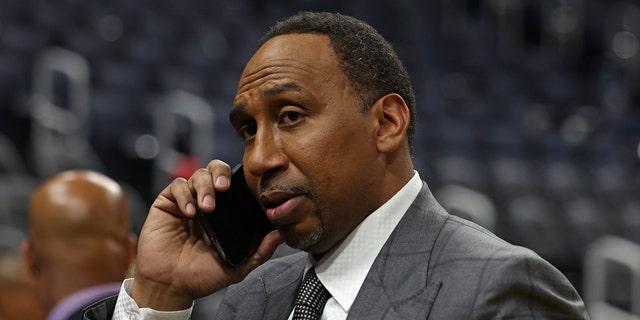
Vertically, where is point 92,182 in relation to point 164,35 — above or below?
above

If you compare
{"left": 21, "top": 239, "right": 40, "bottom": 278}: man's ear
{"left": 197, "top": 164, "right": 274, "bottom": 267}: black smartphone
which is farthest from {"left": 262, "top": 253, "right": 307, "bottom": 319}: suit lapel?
{"left": 21, "top": 239, "right": 40, "bottom": 278}: man's ear

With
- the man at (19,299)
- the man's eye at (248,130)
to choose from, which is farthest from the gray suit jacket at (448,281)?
the man at (19,299)

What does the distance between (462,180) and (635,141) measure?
10.9ft

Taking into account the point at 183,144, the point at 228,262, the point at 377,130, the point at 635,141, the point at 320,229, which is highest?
the point at 377,130

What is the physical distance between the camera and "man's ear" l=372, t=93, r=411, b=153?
6.74 feet

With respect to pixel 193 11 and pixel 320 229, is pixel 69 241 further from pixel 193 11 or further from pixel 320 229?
pixel 193 11

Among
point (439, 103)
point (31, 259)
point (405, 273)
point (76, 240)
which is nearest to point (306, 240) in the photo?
point (405, 273)

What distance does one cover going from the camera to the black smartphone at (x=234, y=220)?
2.19 meters

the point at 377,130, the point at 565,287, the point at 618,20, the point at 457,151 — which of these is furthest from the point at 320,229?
the point at 618,20

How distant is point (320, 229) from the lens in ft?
6.54

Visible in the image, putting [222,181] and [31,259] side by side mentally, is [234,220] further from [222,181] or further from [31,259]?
[31,259]

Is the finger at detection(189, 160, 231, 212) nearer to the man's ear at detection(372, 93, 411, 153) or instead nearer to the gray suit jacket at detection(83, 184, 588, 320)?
the gray suit jacket at detection(83, 184, 588, 320)

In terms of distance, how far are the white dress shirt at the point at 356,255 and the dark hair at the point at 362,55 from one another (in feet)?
0.62

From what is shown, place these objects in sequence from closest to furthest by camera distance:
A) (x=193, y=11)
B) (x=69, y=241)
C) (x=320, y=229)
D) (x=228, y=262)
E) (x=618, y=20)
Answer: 1. (x=320, y=229)
2. (x=228, y=262)
3. (x=69, y=241)
4. (x=193, y=11)
5. (x=618, y=20)
